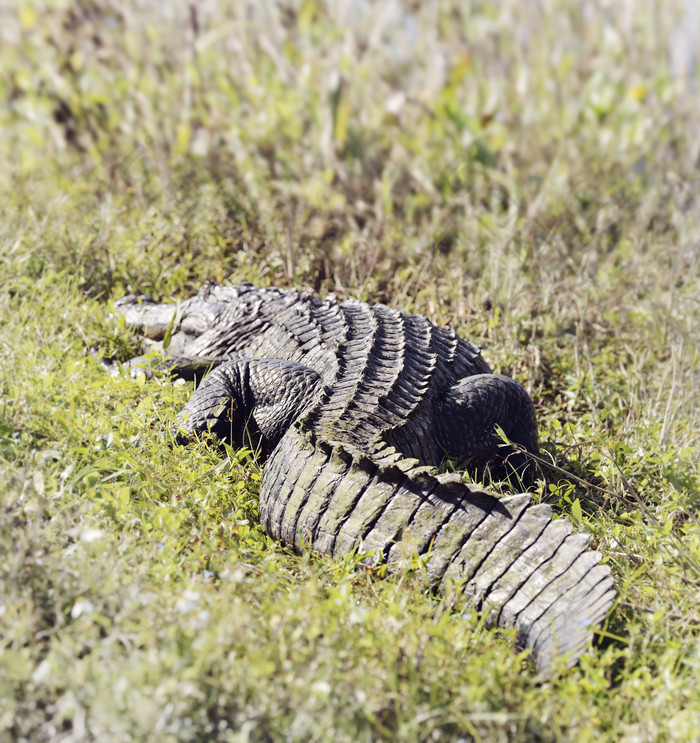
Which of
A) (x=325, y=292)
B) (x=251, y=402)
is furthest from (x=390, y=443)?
(x=325, y=292)

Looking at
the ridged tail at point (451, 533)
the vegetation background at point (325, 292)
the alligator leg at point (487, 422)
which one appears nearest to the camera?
the vegetation background at point (325, 292)

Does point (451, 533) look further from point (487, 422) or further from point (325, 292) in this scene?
point (325, 292)

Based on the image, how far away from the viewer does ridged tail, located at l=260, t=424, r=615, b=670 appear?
2176mm

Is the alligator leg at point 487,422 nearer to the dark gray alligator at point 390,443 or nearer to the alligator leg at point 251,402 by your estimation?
the dark gray alligator at point 390,443

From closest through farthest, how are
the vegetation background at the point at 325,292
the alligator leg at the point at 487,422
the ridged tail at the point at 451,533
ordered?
1. the vegetation background at the point at 325,292
2. the ridged tail at the point at 451,533
3. the alligator leg at the point at 487,422

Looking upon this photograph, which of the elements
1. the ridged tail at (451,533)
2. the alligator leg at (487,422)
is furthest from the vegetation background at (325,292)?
the alligator leg at (487,422)

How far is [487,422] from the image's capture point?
3127 millimetres

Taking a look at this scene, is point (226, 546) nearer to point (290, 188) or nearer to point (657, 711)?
point (657, 711)

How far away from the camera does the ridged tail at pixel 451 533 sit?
2176 mm

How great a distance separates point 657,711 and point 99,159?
6.27m

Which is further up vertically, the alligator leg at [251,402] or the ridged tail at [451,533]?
the ridged tail at [451,533]

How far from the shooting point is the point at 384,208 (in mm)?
6035

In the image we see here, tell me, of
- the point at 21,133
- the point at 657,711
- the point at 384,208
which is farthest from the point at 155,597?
the point at 21,133

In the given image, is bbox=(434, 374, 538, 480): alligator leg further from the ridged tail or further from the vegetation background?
the ridged tail
